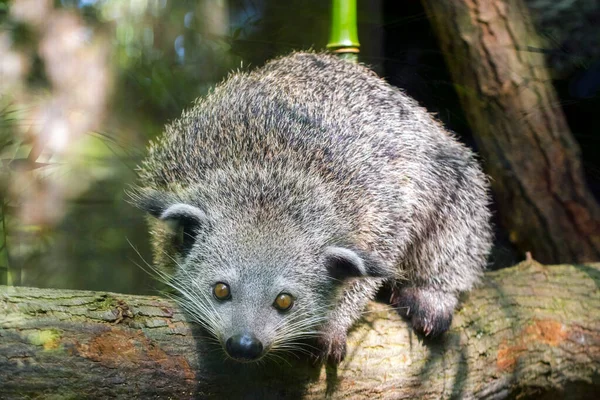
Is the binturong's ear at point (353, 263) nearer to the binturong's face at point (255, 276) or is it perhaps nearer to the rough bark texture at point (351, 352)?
the binturong's face at point (255, 276)

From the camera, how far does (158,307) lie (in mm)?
2764

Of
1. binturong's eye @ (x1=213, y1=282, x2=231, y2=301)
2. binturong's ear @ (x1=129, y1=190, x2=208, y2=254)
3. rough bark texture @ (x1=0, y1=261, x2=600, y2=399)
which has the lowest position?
rough bark texture @ (x1=0, y1=261, x2=600, y2=399)

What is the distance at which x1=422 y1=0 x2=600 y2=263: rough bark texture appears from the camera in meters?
4.66

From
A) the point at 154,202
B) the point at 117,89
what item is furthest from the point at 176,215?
the point at 117,89

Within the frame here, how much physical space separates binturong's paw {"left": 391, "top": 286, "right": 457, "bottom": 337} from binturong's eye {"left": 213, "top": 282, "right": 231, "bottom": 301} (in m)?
1.20

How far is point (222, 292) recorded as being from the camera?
2885mm

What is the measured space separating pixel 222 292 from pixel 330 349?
62cm

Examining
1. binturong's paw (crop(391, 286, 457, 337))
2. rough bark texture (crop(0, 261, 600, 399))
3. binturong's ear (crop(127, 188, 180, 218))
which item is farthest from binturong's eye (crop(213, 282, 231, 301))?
binturong's paw (crop(391, 286, 457, 337))

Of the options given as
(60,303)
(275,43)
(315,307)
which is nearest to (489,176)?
(275,43)

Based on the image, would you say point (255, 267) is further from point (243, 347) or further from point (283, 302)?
point (243, 347)

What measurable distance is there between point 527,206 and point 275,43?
95.1 inches

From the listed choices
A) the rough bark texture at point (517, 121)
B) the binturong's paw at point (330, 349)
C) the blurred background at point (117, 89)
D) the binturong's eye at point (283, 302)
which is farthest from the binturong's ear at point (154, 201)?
the rough bark texture at point (517, 121)

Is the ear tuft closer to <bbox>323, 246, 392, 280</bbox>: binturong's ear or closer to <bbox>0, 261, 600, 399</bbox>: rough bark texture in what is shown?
<bbox>0, 261, 600, 399</bbox>: rough bark texture

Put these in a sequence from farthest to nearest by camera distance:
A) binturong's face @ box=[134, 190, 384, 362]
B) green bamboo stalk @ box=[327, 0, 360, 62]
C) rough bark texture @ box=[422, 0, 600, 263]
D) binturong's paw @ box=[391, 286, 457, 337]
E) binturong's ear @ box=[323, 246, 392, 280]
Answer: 1. rough bark texture @ box=[422, 0, 600, 263]
2. green bamboo stalk @ box=[327, 0, 360, 62]
3. binturong's paw @ box=[391, 286, 457, 337]
4. binturong's ear @ box=[323, 246, 392, 280]
5. binturong's face @ box=[134, 190, 384, 362]
